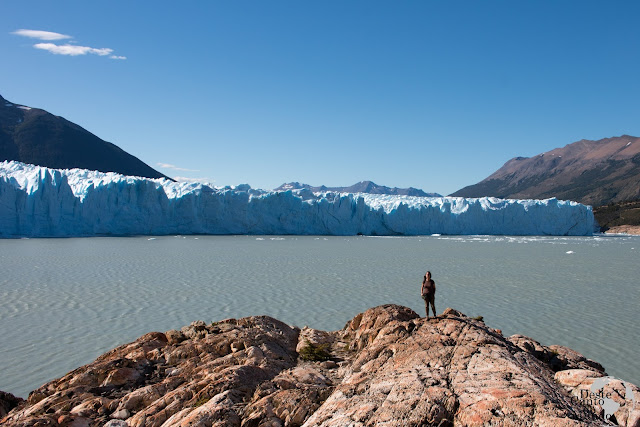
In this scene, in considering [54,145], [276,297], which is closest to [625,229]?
[276,297]

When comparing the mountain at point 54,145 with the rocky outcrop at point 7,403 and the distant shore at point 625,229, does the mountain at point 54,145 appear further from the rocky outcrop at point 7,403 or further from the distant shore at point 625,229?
the rocky outcrop at point 7,403

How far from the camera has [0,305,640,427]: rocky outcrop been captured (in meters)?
2.76

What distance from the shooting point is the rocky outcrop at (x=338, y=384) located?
2.76m

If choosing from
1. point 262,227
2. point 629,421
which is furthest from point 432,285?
point 262,227

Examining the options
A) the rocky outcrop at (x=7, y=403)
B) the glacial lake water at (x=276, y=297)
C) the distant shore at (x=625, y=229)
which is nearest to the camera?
the rocky outcrop at (x=7, y=403)

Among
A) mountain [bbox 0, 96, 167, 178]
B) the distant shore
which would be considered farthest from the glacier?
mountain [bbox 0, 96, 167, 178]

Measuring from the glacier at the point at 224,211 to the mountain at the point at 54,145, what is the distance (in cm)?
3413

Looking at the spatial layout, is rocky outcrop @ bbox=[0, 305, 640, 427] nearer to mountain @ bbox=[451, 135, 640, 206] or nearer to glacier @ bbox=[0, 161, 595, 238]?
glacier @ bbox=[0, 161, 595, 238]

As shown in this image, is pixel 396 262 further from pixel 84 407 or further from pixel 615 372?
pixel 84 407

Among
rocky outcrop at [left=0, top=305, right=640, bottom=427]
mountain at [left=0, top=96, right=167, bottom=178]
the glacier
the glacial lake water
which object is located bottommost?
the glacial lake water

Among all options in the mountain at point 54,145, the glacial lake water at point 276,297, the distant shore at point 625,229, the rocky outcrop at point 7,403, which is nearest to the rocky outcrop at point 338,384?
the rocky outcrop at point 7,403

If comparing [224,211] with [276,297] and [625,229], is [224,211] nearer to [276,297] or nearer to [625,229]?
[276,297]

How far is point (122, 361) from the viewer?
4359 millimetres

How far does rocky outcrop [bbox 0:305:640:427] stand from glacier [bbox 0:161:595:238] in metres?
28.5
